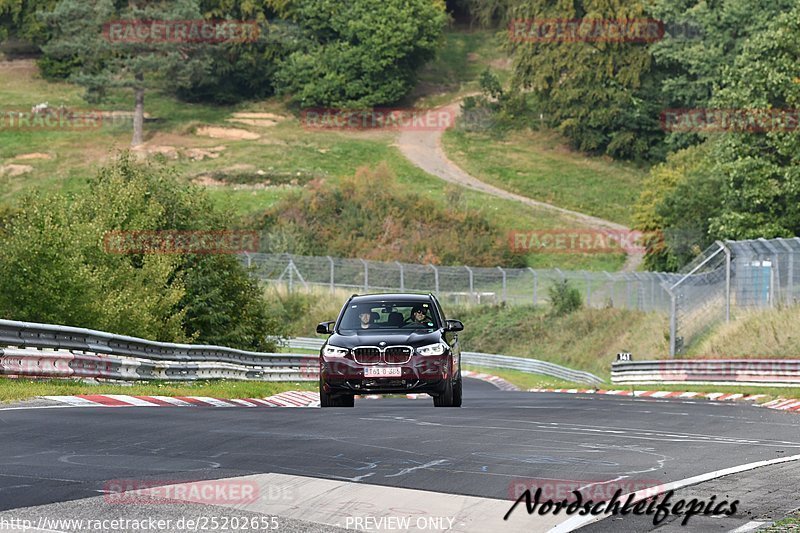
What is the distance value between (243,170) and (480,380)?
5164 centimetres

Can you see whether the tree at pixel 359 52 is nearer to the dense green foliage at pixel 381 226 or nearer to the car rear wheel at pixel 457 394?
the dense green foliage at pixel 381 226

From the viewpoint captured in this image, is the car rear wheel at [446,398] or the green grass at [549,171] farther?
the green grass at [549,171]

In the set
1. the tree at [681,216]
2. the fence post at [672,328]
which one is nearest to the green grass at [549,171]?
the tree at [681,216]

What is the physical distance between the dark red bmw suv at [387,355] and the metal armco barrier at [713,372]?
1483 centimetres

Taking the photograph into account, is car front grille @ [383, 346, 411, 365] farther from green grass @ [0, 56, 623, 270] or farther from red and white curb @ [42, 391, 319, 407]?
green grass @ [0, 56, 623, 270]

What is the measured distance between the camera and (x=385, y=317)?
69.2 feet

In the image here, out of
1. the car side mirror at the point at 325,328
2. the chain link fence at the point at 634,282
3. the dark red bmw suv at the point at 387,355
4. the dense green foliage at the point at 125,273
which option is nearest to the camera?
the dark red bmw suv at the point at 387,355

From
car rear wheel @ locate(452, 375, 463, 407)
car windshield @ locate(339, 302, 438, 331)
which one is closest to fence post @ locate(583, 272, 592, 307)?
car rear wheel @ locate(452, 375, 463, 407)

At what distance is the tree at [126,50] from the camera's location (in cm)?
10269

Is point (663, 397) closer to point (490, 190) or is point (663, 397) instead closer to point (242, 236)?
point (242, 236)

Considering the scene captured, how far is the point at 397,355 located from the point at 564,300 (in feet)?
A: 125

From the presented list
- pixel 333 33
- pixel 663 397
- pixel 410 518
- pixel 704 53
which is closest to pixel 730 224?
pixel 663 397

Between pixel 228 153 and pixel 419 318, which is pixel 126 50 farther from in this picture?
pixel 419 318

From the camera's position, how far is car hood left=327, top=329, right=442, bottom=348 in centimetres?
1984
